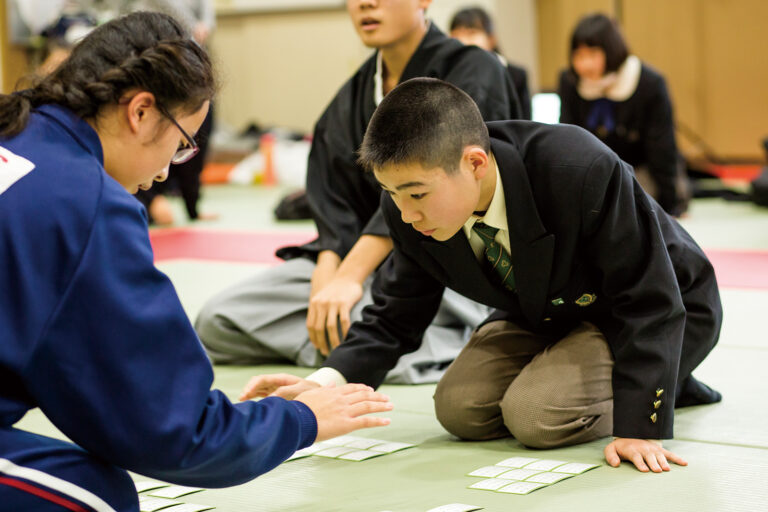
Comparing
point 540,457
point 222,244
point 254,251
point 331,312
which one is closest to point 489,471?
point 540,457

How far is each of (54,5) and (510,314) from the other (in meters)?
→ 6.99

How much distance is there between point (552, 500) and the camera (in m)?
1.99

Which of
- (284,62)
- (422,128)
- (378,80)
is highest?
(422,128)

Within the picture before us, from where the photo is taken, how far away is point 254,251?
5762mm

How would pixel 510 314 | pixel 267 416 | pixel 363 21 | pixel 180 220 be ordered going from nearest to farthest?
pixel 267 416 → pixel 510 314 → pixel 363 21 → pixel 180 220

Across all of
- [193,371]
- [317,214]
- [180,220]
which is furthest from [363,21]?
[180,220]

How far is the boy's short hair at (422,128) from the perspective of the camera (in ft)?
6.78

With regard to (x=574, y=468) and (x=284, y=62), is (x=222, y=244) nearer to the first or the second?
(x=574, y=468)

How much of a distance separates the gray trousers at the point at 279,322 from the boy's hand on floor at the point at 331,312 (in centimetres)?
21

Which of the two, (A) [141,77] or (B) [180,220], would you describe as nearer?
(A) [141,77]

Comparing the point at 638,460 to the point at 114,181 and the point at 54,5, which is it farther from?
the point at 54,5

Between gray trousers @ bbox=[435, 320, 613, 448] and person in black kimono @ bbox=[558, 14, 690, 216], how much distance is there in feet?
12.8

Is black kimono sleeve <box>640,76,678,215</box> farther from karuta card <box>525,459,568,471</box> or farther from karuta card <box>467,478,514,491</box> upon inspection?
karuta card <box>467,478,514,491</box>

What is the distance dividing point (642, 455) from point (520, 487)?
29 centimetres
